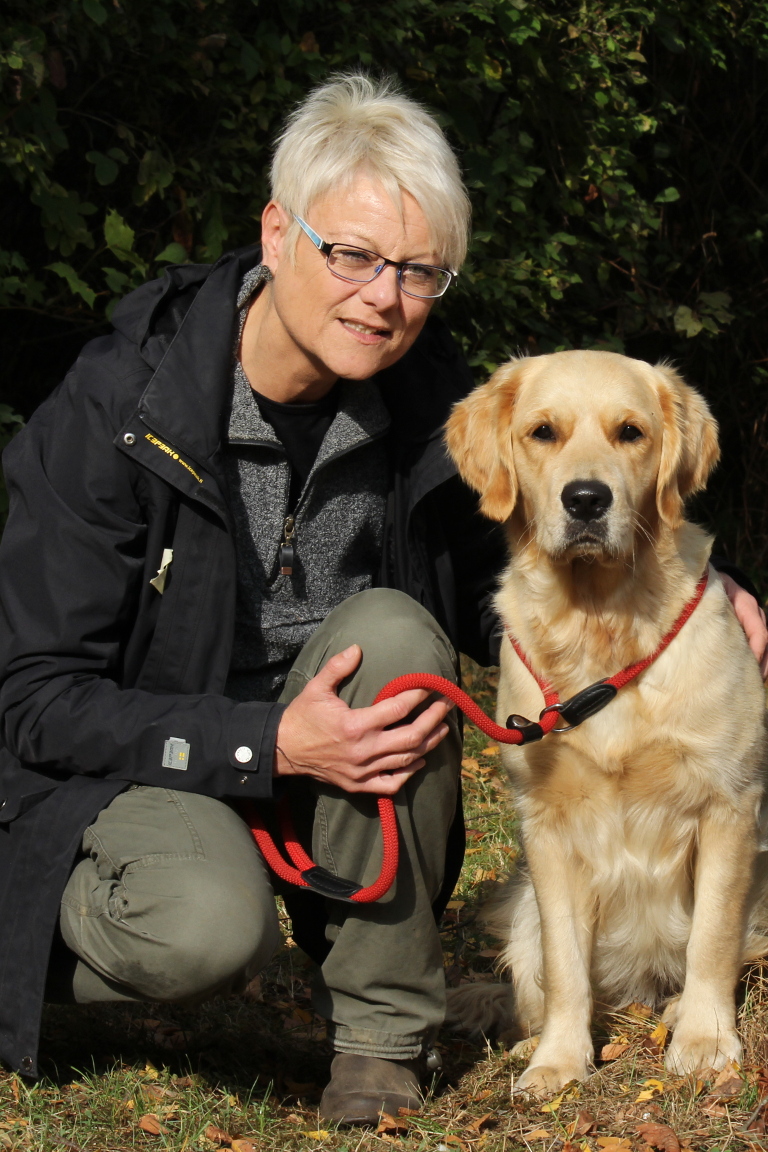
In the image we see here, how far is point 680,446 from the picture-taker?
2555 mm

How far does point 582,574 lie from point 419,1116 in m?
1.06

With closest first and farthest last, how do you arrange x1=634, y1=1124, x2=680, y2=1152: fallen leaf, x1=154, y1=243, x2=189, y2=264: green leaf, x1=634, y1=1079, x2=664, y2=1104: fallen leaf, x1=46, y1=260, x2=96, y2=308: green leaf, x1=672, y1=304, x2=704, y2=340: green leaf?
1. x1=634, y1=1124, x2=680, y2=1152: fallen leaf
2. x1=634, y1=1079, x2=664, y2=1104: fallen leaf
3. x1=46, y1=260, x2=96, y2=308: green leaf
4. x1=154, y1=243, x2=189, y2=264: green leaf
5. x1=672, y1=304, x2=704, y2=340: green leaf

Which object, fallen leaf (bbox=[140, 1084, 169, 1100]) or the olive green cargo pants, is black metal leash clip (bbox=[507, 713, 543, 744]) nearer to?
the olive green cargo pants

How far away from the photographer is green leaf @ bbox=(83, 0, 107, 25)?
327 cm

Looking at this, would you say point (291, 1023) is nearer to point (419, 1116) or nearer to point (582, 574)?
point (419, 1116)

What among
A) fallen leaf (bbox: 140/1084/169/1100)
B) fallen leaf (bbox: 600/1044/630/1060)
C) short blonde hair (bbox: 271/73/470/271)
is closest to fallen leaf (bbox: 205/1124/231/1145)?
fallen leaf (bbox: 140/1084/169/1100)

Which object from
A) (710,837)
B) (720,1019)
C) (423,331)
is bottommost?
(720,1019)

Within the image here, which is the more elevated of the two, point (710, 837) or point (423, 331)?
point (423, 331)

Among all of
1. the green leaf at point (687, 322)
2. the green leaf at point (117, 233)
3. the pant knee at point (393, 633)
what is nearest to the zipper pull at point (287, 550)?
the pant knee at point (393, 633)

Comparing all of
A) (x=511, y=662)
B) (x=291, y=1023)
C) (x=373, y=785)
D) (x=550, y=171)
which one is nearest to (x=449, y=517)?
(x=511, y=662)

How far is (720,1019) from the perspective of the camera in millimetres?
2312

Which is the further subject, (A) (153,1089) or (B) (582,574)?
(B) (582,574)

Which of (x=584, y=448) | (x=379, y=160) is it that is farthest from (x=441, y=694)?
(x=379, y=160)

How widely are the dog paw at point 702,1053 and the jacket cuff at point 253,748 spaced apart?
2.99 feet
